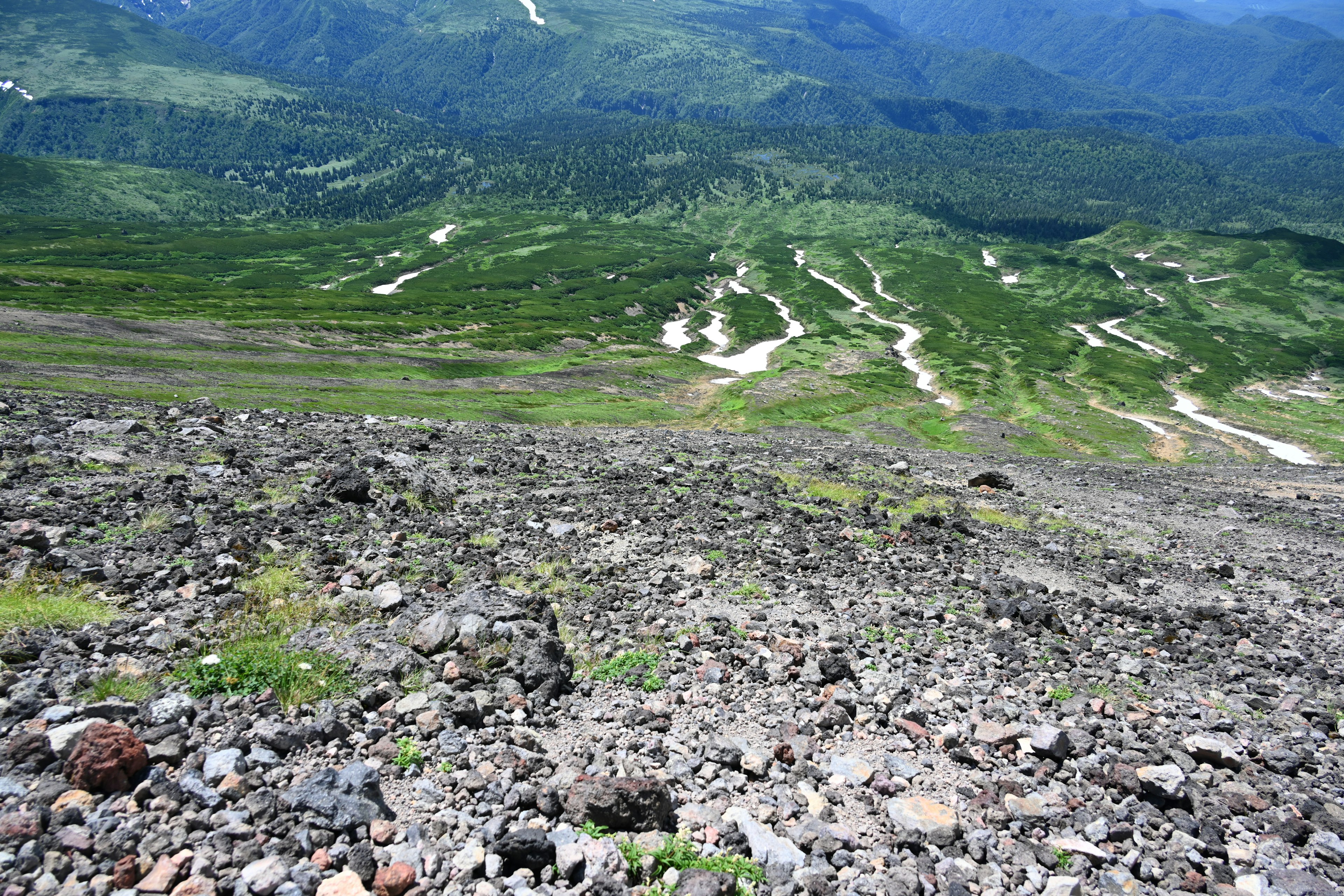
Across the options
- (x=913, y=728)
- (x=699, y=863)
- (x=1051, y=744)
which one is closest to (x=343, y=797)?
(x=699, y=863)

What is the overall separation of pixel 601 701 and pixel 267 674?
5534 millimetres

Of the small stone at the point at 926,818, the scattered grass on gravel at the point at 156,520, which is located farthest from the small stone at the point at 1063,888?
the scattered grass on gravel at the point at 156,520

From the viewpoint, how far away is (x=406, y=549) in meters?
17.2

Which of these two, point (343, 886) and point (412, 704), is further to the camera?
point (412, 704)

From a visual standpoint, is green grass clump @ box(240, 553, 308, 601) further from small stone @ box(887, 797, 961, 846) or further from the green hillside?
the green hillside

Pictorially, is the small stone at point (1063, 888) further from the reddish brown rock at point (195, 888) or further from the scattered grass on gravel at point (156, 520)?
the scattered grass on gravel at point (156, 520)

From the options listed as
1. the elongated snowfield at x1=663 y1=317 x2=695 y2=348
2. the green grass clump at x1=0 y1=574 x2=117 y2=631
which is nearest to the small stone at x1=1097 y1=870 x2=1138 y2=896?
the green grass clump at x1=0 y1=574 x2=117 y2=631

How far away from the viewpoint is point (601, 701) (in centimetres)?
1213

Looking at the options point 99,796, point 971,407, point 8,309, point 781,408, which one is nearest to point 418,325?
point 8,309

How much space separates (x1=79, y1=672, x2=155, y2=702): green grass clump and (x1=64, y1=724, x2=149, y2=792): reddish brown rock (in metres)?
1.42

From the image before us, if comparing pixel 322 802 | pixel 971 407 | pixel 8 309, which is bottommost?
pixel 971 407

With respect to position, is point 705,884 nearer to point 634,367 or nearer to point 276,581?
point 276,581

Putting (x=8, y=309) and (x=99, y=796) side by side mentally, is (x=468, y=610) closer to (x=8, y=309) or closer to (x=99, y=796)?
(x=99, y=796)

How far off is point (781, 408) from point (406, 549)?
7704 cm
